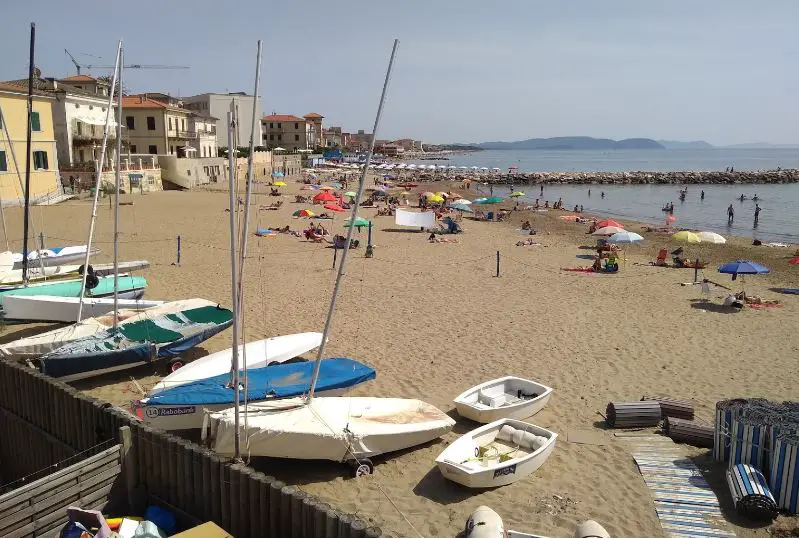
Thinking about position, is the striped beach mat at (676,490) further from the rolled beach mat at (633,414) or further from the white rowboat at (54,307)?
the white rowboat at (54,307)

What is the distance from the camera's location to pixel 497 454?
9070mm

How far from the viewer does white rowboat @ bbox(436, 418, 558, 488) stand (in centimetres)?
820

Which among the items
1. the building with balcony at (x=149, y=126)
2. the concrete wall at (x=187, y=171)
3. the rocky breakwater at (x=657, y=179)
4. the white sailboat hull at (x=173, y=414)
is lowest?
the white sailboat hull at (x=173, y=414)

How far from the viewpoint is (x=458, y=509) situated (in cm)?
793

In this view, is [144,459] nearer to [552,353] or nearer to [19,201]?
[552,353]

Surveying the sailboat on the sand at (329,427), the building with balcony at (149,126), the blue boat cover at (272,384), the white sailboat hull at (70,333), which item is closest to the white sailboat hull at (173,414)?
the blue boat cover at (272,384)

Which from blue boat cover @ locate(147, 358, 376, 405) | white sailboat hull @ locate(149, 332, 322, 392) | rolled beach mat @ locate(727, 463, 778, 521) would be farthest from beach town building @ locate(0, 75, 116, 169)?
rolled beach mat @ locate(727, 463, 778, 521)

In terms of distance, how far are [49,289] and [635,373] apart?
46.5ft

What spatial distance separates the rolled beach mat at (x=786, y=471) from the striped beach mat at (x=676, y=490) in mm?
791

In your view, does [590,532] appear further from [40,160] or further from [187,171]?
[187,171]

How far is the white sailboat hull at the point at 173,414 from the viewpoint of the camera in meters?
8.93

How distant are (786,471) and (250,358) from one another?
8903 millimetres

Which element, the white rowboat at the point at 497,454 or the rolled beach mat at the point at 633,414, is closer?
the white rowboat at the point at 497,454

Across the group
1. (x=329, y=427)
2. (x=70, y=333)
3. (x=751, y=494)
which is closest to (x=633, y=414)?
(x=751, y=494)
